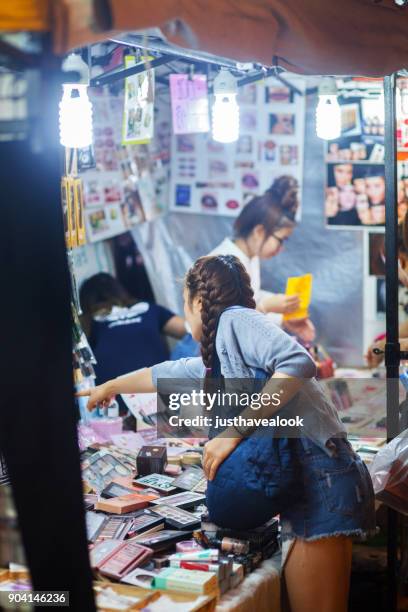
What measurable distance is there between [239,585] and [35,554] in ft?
4.64

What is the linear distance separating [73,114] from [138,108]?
706 millimetres

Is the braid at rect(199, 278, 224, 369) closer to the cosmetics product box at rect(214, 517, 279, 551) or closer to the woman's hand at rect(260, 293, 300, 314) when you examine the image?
the cosmetics product box at rect(214, 517, 279, 551)

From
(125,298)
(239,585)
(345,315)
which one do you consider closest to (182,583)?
(239,585)

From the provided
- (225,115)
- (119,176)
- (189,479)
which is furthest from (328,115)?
(189,479)

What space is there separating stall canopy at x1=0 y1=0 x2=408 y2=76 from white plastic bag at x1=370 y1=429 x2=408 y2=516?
1.72 m

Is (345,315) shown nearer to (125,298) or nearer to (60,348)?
(125,298)

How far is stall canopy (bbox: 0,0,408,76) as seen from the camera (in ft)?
6.93

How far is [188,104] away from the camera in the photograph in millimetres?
5262

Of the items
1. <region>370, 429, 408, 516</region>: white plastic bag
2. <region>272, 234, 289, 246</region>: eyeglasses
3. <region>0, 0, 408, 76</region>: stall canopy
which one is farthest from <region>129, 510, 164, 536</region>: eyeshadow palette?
<region>272, 234, 289, 246</region>: eyeglasses

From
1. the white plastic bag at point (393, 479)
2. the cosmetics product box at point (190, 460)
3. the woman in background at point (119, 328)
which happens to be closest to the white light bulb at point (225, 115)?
the cosmetics product box at point (190, 460)

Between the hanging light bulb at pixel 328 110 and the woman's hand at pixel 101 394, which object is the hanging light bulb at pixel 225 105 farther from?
the woman's hand at pixel 101 394

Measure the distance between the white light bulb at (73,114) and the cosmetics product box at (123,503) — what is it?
1.63 m

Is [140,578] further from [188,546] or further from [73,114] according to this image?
[73,114]

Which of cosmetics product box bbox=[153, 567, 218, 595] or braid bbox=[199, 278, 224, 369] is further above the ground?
braid bbox=[199, 278, 224, 369]
